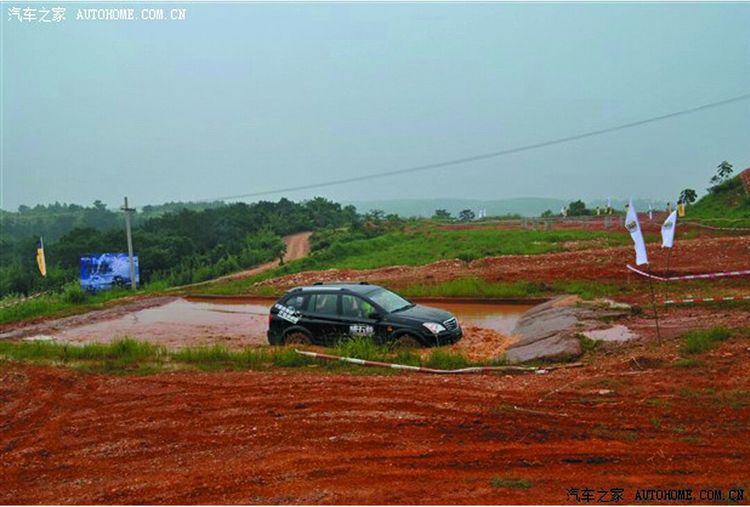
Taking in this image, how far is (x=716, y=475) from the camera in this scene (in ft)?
17.2

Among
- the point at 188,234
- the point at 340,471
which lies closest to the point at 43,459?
the point at 340,471

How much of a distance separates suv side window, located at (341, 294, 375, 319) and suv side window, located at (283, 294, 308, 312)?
3.15ft

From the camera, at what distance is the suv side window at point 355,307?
41.9ft

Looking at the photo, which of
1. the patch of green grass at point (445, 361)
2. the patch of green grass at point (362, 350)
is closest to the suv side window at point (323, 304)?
→ the patch of green grass at point (362, 350)

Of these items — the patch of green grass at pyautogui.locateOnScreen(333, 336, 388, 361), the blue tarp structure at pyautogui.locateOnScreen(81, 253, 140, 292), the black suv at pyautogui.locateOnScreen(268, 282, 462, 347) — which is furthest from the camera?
the blue tarp structure at pyautogui.locateOnScreen(81, 253, 140, 292)

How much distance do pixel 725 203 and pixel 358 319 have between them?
137 ft

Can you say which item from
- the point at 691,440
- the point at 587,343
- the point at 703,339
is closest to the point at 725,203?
the point at 587,343

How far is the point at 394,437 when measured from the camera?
6.90 m

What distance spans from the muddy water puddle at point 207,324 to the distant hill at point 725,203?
29143 millimetres

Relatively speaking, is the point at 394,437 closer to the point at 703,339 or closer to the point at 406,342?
the point at 406,342

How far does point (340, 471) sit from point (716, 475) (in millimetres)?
3424

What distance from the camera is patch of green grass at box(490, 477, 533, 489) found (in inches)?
209

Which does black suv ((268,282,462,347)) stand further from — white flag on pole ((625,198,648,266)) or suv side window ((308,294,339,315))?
white flag on pole ((625,198,648,266))

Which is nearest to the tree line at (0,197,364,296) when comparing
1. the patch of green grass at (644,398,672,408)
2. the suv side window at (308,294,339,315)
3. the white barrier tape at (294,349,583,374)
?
the suv side window at (308,294,339,315)
